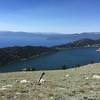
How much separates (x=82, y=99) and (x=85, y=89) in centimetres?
297

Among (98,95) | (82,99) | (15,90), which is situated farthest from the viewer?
(15,90)

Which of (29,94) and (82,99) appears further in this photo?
(29,94)

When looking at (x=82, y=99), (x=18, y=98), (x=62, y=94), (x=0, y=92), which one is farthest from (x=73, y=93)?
(x=0, y=92)

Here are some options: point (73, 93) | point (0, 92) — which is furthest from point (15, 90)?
point (73, 93)

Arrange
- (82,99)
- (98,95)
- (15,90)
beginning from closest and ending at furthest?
(82,99)
(98,95)
(15,90)

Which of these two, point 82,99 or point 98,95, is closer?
point 82,99

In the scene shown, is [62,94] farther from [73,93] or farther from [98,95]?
[98,95]

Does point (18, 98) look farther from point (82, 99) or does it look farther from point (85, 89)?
point (85, 89)

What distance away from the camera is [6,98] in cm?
1139

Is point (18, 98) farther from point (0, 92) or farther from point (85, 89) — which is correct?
point (85, 89)

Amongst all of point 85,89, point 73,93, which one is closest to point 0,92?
point 73,93

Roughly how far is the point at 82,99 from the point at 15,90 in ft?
13.2

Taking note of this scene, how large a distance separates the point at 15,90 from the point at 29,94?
4.74 ft

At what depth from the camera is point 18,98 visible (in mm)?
11406
